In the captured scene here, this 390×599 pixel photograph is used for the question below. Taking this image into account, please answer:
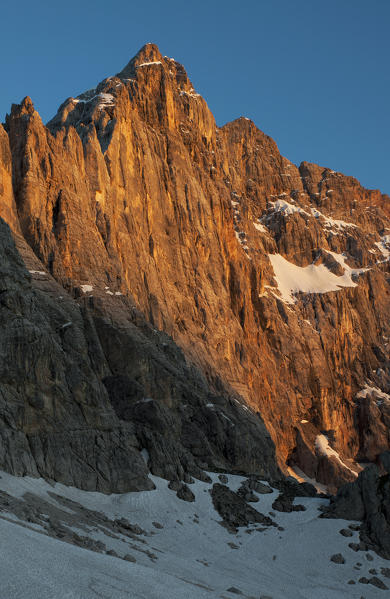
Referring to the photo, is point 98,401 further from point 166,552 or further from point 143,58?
point 143,58

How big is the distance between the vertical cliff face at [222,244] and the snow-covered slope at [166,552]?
29.2m

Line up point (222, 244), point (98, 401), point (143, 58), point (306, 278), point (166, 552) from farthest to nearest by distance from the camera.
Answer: point (306, 278) < point (143, 58) < point (222, 244) < point (98, 401) < point (166, 552)

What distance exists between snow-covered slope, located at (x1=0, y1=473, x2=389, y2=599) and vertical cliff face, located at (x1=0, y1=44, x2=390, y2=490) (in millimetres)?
29244

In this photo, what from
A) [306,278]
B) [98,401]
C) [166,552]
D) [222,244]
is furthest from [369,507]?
[306,278]

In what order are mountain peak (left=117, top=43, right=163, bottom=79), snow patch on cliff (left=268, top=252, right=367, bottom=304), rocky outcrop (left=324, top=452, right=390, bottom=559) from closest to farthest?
rocky outcrop (left=324, top=452, right=390, bottom=559), mountain peak (left=117, top=43, right=163, bottom=79), snow patch on cliff (left=268, top=252, right=367, bottom=304)

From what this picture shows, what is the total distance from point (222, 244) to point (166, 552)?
88696mm

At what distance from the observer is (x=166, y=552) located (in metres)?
33.3

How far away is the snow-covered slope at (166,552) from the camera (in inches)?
634

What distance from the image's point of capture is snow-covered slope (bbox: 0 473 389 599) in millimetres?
16094

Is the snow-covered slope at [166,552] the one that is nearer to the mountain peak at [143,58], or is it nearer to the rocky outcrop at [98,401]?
the rocky outcrop at [98,401]

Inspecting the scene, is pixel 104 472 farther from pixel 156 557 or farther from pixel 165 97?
pixel 165 97

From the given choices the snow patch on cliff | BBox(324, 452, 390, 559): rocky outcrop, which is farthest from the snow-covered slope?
the snow patch on cliff

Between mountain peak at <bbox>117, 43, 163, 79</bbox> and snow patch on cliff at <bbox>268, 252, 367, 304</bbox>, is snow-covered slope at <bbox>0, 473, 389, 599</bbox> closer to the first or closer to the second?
mountain peak at <bbox>117, 43, 163, 79</bbox>

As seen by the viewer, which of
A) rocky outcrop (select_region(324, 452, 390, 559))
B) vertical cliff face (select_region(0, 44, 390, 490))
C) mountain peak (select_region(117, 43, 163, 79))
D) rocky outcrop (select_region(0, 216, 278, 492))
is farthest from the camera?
mountain peak (select_region(117, 43, 163, 79))
